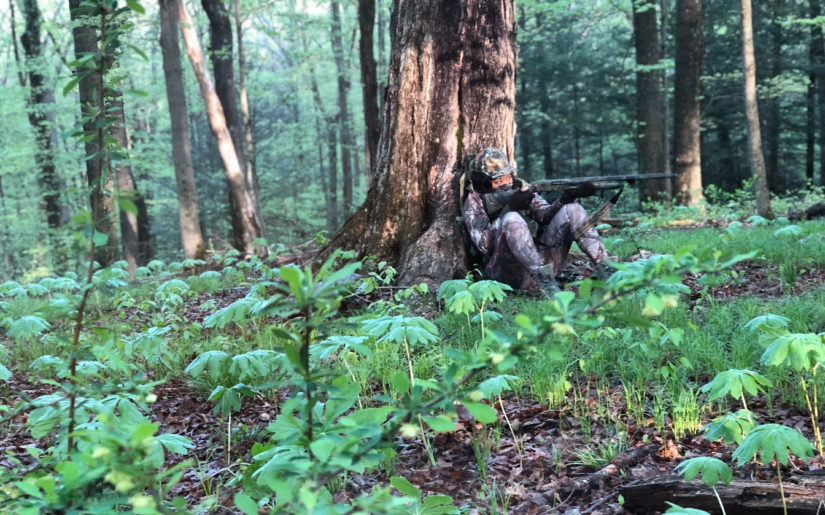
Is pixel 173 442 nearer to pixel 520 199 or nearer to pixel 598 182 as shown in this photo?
pixel 520 199

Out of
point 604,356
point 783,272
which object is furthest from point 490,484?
point 783,272

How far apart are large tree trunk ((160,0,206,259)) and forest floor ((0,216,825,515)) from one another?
7685 millimetres

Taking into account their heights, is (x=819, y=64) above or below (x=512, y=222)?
above

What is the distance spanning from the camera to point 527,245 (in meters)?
5.64

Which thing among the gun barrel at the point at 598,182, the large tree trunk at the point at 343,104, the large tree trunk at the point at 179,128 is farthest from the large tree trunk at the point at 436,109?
the large tree trunk at the point at 343,104

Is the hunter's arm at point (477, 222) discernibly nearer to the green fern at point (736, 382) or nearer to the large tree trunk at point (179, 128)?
the green fern at point (736, 382)

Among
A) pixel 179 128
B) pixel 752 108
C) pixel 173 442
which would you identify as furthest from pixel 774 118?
pixel 173 442

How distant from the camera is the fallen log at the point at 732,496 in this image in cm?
209

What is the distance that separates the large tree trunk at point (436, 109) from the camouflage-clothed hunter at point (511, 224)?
0.28 meters

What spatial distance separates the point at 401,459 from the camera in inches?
119

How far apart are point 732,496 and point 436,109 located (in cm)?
481

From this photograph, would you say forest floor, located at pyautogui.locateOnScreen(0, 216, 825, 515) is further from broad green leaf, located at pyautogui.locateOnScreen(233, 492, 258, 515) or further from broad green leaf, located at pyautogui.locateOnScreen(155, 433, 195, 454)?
broad green leaf, located at pyautogui.locateOnScreen(233, 492, 258, 515)

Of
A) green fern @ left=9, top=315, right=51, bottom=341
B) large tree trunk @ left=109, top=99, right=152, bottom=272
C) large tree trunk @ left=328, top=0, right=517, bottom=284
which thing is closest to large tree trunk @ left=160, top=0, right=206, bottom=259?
large tree trunk @ left=109, top=99, right=152, bottom=272

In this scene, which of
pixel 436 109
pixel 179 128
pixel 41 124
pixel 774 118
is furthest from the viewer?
pixel 774 118
